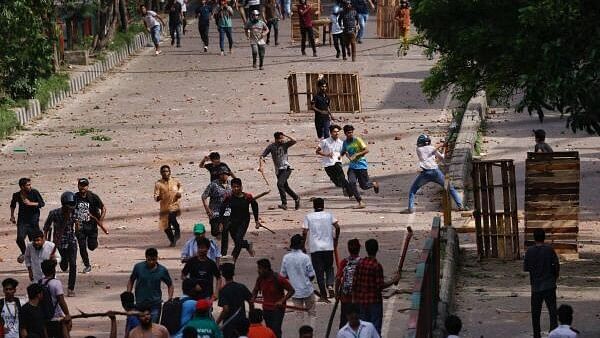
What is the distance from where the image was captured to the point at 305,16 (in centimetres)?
4353

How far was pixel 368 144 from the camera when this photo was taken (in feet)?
104

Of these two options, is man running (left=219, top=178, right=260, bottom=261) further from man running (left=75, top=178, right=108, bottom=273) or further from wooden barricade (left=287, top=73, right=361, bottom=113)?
wooden barricade (left=287, top=73, right=361, bottom=113)

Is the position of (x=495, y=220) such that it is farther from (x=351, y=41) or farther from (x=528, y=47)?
(x=351, y=41)

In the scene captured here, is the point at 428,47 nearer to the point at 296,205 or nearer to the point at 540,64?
the point at 540,64

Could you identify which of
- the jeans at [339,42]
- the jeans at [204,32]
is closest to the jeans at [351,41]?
the jeans at [339,42]

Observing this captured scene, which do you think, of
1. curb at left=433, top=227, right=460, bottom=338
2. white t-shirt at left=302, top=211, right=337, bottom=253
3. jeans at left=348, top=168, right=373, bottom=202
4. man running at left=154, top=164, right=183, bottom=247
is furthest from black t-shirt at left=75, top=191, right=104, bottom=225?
jeans at left=348, top=168, right=373, bottom=202

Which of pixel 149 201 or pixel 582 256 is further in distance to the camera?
pixel 149 201

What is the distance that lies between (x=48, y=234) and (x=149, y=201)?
7.00m

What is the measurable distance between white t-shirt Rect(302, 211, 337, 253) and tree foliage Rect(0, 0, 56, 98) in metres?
14.6

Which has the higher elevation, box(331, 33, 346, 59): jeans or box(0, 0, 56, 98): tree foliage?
box(0, 0, 56, 98): tree foliage

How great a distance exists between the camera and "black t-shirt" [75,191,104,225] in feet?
65.6

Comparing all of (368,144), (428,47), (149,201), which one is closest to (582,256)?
(428,47)

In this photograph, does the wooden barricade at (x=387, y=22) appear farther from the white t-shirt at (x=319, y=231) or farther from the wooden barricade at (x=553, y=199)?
the white t-shirt at (x=319, y=231)

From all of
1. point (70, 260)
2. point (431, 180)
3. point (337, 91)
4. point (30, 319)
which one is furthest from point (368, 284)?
point (337, 91)
